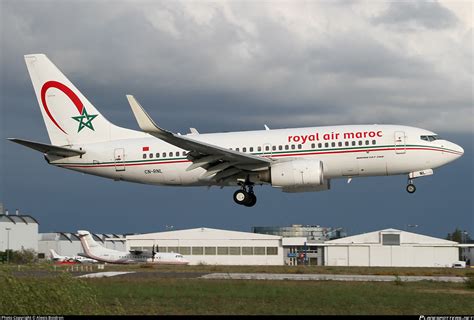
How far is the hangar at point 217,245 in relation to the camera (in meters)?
110

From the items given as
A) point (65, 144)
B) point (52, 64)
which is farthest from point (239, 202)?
point (52, 64)

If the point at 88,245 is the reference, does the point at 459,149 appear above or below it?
above

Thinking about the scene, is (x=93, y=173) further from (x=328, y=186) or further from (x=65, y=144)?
(x=328, y=186)

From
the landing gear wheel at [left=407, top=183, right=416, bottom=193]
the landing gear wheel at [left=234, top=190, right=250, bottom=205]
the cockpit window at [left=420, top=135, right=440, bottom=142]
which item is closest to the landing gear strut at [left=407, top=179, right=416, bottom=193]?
the landing gear wheel at [left=407, top=183, right=416, bottom=193]

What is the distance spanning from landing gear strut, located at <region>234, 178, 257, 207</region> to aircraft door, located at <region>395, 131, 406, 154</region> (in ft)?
31.1

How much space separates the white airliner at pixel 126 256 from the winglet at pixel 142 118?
49.7m

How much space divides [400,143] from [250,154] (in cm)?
913

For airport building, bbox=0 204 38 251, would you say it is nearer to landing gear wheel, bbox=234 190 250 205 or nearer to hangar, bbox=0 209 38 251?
hangar, bbox=0 209 38 251

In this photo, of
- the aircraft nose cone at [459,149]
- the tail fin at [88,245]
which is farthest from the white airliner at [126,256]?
the aircraft nose cone at [459,149]

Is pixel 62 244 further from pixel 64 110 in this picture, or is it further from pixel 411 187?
pixel 411 187

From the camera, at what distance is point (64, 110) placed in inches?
2260

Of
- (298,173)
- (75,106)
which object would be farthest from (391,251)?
(298,173)

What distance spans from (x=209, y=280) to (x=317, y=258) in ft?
249

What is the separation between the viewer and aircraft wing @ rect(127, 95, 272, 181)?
45.8 m
